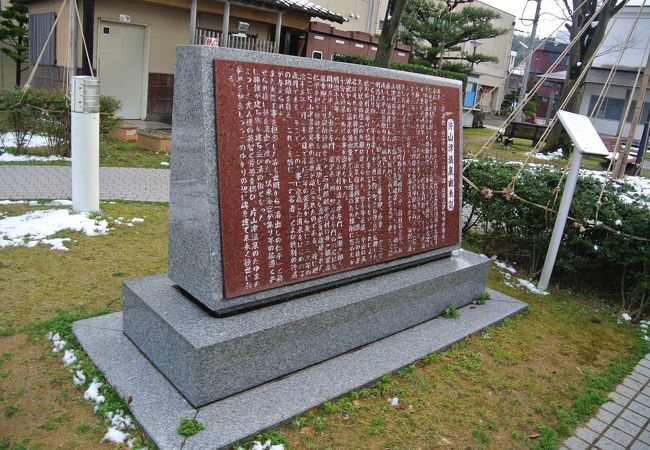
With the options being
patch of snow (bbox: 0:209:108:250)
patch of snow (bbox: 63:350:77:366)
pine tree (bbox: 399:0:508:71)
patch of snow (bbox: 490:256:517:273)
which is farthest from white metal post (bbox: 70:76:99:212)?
pine tree (bbox: 399:0:508:71)

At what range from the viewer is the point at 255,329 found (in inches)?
119

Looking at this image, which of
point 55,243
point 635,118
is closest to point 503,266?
point 635,118

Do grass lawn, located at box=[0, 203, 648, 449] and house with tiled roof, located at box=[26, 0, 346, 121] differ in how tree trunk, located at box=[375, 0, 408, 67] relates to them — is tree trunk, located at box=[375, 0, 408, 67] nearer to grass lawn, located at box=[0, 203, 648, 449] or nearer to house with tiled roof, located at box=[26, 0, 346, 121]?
house with tiled roof, located at box=[26, 0, 346, 121]

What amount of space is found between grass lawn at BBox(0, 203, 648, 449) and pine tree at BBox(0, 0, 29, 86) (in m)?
11.6

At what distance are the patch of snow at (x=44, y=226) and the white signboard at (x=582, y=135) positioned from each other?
4940mm

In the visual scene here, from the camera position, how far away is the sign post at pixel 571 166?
5168mm

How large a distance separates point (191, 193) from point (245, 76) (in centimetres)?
77

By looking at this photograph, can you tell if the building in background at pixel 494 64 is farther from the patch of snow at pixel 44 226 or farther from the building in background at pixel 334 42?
the patch of snow at pixel 44 226

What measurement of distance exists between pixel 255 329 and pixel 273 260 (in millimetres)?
488

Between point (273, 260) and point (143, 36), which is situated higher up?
point (143, 36)

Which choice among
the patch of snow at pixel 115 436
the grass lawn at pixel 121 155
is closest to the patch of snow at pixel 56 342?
the patch of snow at pixel 115 436

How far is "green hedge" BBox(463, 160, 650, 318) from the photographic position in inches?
202

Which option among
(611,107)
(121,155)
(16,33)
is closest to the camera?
(121,155)

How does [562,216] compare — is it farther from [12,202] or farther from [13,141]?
[13,141]
